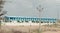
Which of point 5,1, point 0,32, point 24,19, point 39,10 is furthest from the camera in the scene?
point 24,19

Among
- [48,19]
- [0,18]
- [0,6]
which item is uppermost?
[0,6]

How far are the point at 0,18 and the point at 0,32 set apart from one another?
11.9 ft

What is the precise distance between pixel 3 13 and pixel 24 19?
69131 mm

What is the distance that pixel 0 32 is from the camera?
85.5 feet

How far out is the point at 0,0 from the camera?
72.7 feet

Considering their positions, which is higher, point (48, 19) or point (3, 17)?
point (3, 17)

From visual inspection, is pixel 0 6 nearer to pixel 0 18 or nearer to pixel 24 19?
pixel 0 18

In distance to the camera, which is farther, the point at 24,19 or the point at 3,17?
the point at 24,19

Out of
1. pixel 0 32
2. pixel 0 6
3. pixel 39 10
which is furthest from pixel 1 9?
pixel 39 10

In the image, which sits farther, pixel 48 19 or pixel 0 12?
pixel 48 19

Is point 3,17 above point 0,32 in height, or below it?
above

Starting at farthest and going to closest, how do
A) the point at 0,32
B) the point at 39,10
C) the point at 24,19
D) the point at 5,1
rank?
the point at 24,19
the point at 39,10
the point at 0,32
the point at 5,1

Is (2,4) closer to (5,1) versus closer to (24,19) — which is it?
(5,1)

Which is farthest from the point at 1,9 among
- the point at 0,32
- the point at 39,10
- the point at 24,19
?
the point at 24,19
